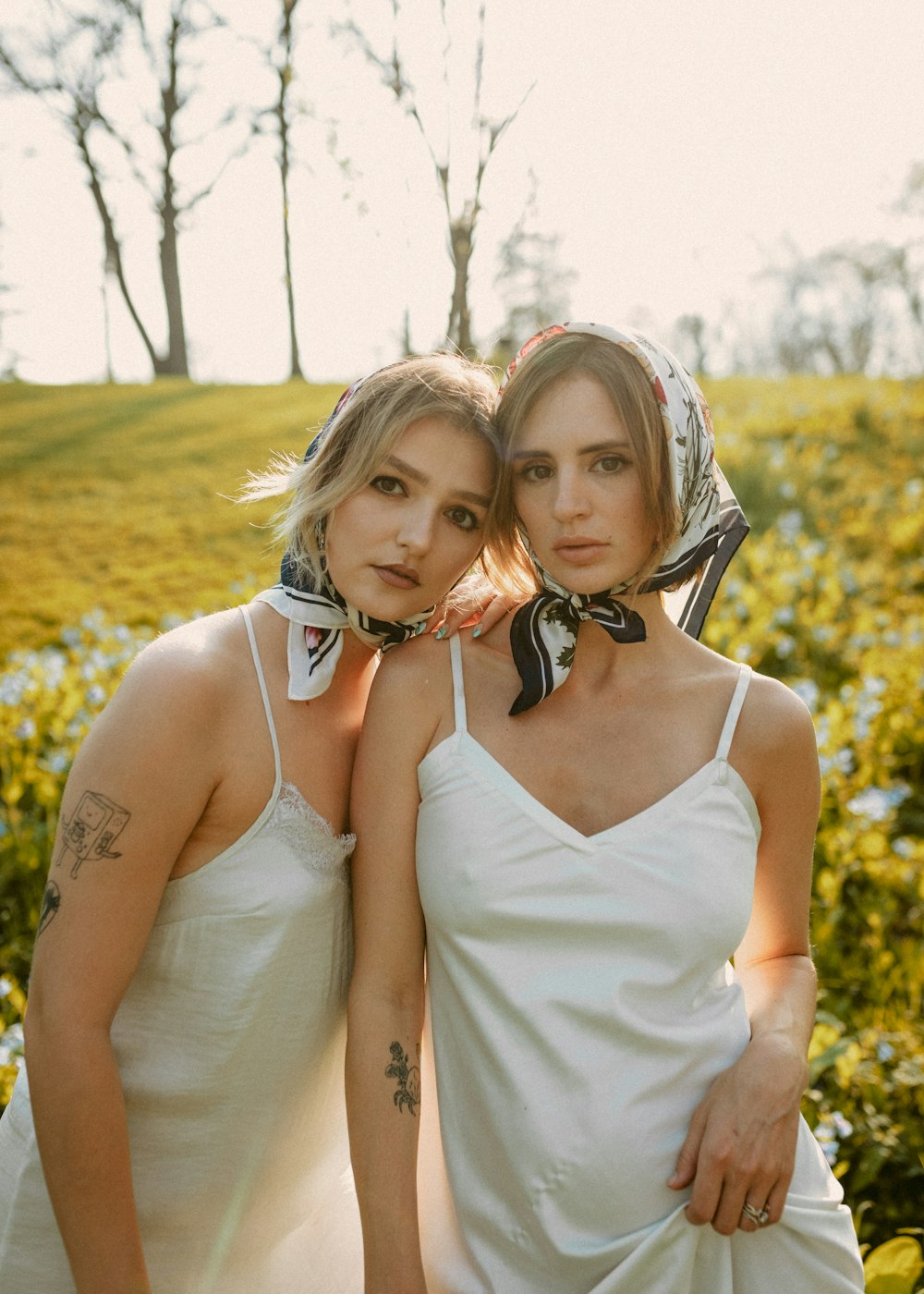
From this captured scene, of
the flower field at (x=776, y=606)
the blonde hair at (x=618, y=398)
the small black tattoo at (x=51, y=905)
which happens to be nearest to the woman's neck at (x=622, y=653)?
the blonde hair at (x=618, y=398)

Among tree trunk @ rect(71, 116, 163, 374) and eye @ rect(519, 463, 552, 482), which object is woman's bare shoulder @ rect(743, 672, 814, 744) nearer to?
eye @ rect(519, 463, 552, 482)

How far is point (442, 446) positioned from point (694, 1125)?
138 centimetres

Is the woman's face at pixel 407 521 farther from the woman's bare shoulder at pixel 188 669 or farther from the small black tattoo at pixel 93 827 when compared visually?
the small black tattoo at pixel 93 827

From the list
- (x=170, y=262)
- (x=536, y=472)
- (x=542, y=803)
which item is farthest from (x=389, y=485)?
(x=170, y=262)

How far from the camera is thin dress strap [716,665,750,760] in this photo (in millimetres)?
2080

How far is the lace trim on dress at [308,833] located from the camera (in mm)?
1948

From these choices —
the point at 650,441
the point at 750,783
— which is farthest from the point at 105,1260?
the point at 650,441

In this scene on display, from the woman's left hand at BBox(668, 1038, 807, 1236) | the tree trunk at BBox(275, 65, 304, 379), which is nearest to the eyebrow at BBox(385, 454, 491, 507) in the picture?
the woman's left hand at BBox(668, 1038, 807, 1236)

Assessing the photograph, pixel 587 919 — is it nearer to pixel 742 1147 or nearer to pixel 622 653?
pixel 742 1147

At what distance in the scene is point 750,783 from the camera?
2.11 m

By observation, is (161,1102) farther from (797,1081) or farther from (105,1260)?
(797,1081)

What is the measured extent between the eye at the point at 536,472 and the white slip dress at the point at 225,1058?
65cm

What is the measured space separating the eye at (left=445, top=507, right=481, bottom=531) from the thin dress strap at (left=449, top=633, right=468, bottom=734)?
0.23m

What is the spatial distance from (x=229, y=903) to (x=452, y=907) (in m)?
0.41
